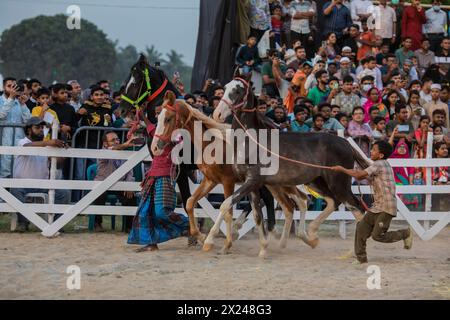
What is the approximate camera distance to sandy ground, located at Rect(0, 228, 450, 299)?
816cm

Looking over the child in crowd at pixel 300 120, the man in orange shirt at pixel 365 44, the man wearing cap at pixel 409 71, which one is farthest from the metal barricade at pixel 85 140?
the man wearing cap at pixel 409 71

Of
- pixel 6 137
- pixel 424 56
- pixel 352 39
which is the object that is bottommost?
pixel 6 137

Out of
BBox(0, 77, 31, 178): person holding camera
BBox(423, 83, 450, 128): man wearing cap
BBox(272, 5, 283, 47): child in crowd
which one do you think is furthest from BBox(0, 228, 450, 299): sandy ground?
BBox(272, 5, 283, 47): child in crowd

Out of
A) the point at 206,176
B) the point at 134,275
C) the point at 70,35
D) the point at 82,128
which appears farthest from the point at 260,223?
the point at 70,35

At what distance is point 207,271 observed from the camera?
9273 mm

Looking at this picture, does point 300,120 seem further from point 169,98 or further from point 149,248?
point 149,248

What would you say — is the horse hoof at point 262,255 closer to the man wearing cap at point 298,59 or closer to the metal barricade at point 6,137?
the metal barricade at point 6,137

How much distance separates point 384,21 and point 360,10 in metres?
0.67

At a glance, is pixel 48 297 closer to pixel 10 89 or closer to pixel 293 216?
pixel 293 216

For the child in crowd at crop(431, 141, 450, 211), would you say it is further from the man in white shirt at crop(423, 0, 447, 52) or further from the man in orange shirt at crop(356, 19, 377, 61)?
the man in white shirt at crop(423, 0, 447, 52)

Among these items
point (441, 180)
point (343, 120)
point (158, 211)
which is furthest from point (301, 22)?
point (158, 211)

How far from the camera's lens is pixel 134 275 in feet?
29.5

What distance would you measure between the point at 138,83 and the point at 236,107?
163 cm

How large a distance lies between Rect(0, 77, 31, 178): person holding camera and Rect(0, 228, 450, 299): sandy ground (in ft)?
3.93
